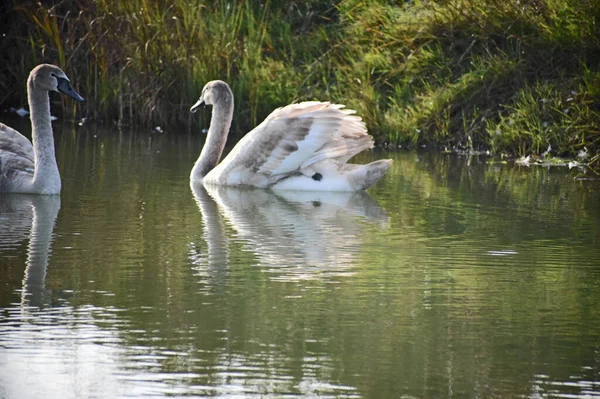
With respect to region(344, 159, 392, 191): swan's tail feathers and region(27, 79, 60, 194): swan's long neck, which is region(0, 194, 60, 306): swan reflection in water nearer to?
region(27, 79, 60, 194): swan's long neck

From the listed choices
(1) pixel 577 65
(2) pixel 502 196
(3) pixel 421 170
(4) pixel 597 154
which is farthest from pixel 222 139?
(1) pixel 577 65

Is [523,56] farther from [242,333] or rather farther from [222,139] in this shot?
[242,333]

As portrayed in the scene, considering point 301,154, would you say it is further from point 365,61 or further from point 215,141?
point 365,61

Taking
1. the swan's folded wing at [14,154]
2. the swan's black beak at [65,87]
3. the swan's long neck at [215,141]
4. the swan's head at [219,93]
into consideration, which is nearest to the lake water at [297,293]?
the swan's folded wing at [14,154]

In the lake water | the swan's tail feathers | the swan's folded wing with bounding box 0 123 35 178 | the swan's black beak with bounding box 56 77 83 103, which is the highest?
the swan's black beak with bounding box 56 77 83 103

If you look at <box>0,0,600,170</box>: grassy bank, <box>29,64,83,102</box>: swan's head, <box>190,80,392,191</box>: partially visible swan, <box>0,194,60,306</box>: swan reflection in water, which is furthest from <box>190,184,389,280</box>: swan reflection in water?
<box>0,0,600,170</box>: grassy bank

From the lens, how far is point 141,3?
15531mm

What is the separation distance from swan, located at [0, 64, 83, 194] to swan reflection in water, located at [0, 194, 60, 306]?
9 centimetres

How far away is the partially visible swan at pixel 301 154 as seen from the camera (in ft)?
35.5

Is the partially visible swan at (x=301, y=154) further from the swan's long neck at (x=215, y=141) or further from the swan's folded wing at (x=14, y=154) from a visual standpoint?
the swan's folded wing at (x=14, y=154)

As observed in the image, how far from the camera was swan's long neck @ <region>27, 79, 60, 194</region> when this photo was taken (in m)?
9.84

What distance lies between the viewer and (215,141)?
38.9ft

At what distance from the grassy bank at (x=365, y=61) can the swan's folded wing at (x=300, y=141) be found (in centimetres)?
340

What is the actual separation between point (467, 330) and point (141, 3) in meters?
10.6
